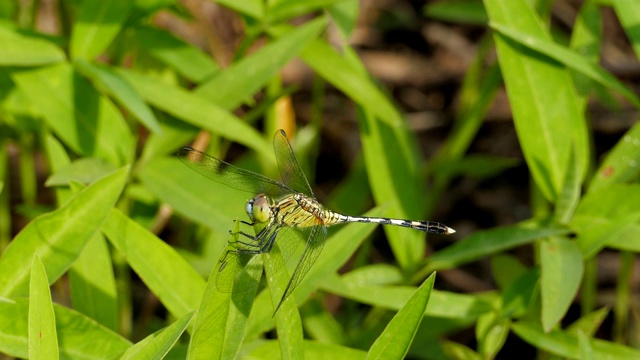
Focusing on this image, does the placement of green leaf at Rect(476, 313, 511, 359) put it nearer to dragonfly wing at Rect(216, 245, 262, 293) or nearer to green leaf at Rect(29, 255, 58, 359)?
dragonfly wing at Rect(216, 245, 262, 293)

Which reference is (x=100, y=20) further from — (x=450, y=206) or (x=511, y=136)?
(x=511, y=136)

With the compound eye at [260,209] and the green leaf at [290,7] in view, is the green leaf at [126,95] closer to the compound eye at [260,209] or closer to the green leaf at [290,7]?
the compound eye at [260,209]

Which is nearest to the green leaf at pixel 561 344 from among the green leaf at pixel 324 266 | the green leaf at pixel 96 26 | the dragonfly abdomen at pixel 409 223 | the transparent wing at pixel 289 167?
the dragonfly abdomen at pixel 409 223

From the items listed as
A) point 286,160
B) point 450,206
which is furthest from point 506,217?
point 286,160

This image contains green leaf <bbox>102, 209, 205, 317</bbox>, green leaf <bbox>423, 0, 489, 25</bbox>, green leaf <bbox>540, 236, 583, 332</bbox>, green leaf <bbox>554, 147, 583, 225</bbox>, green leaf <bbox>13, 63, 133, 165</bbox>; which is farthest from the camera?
green leaf <bbox>423, 0, 489, 25</bbox>

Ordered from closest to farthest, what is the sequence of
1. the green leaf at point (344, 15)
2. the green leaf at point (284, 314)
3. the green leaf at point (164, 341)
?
A: the green leaf at point (164, 341) → the green leaf at point (284, 314) → the green leaf at point (344, 15)

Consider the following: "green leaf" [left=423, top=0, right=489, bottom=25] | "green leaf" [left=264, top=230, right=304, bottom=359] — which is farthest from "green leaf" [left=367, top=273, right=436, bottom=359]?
"green leaf" [left=423, top=0, right=489, bottom=25]

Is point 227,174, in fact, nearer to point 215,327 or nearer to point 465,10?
point 215,327
